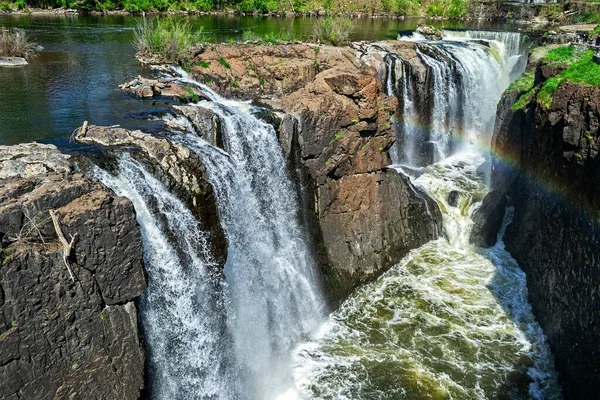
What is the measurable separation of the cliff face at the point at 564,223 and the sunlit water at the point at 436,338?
0.63 metres

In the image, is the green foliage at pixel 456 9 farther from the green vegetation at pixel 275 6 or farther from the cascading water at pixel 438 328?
the cascading water at pixel 438 328

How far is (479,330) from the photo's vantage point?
12750 millimetres

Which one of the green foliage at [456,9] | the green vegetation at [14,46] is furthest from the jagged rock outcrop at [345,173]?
the green foliage at [456,9]

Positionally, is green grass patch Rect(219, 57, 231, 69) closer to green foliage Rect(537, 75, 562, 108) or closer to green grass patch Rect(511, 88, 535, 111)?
green foliage Rect(537, 75, 562, 108)

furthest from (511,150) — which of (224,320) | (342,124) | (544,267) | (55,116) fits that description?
(55,116)

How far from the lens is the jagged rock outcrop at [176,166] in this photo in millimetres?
10297

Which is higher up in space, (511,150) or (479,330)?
(511,150)

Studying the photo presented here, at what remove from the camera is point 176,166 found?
10461mm

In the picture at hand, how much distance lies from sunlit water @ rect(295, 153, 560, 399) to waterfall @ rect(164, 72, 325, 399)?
0.68 metres

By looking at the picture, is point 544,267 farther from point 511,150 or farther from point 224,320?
point 224,320

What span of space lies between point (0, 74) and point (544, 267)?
18.9m

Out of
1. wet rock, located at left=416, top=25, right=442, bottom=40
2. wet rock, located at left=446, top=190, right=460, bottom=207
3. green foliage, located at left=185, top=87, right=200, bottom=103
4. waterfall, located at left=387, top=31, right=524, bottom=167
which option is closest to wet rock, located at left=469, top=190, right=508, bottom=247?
wet rock, located at left=446, top=190, right=460, bottom=207

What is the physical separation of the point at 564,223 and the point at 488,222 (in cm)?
425

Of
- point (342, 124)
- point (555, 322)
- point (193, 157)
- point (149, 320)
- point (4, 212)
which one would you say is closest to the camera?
point (4, 212)
